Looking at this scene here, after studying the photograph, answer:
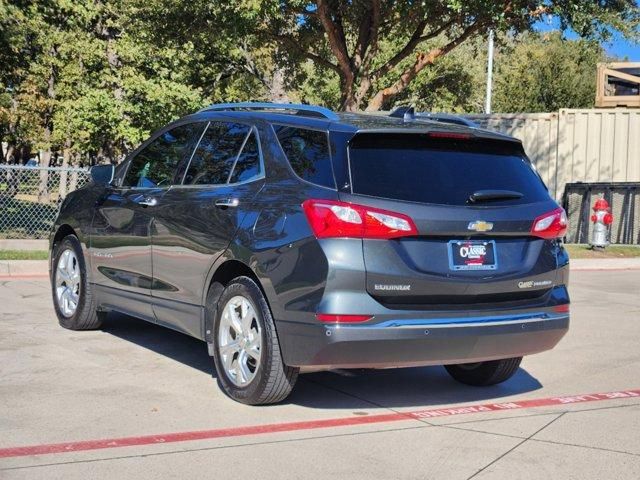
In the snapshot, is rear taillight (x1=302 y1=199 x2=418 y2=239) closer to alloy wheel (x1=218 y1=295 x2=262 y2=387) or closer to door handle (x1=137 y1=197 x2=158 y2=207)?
alloy wheel (x1=218 y1=295 x2=262 y2=387)

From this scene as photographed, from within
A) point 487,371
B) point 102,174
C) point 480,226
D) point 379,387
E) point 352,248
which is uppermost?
point 102,174

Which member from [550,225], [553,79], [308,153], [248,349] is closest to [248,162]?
[308,153]

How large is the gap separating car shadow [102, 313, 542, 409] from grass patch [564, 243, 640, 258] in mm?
11037

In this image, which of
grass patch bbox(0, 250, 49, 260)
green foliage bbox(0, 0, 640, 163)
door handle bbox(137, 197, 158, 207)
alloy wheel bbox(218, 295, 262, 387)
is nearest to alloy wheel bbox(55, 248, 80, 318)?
door handle bbox(137, 197, 158, 207)

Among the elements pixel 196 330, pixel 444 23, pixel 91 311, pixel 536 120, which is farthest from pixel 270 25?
pixel 196 330

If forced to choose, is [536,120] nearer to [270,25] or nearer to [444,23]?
[444,23]

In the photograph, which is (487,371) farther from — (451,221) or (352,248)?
(352,248)

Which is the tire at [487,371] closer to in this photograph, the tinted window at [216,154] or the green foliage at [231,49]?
the tinted window at [216,154]

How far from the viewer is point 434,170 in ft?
17.6

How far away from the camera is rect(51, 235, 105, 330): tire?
762 centimetres

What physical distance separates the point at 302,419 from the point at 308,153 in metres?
1.65

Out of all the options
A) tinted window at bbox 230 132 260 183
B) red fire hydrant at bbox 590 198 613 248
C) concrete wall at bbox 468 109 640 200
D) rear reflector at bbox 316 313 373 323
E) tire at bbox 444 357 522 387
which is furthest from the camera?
concrete wall at bbox 468 109 640 200

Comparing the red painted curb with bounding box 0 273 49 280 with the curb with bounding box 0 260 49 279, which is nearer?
the red painted curb with bounding box 0 273 49 280

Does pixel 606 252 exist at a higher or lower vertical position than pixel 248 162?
lower
